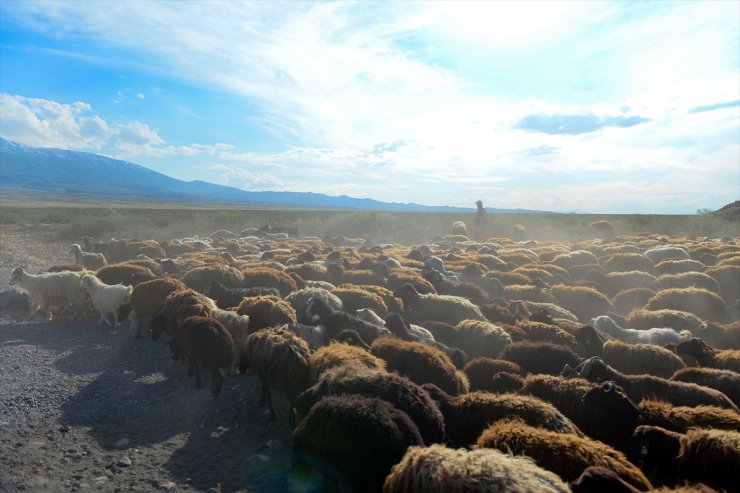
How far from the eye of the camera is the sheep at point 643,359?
841 cm

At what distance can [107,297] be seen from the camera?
40.1 feet

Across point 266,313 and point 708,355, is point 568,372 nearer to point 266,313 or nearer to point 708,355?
point 708,355

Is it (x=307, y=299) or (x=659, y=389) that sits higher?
(x=307, y=299)

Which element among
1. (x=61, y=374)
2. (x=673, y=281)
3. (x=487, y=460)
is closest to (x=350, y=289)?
(x=61, y=374)

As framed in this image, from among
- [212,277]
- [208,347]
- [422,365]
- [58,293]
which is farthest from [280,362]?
[58,293]

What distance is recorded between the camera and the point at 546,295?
47.6 ft

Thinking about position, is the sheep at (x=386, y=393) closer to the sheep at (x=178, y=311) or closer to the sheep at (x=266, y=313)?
the sheep at (x=266, y=313)

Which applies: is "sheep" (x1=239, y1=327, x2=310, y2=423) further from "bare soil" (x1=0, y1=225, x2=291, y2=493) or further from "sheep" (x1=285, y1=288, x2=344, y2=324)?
"sheep" (x1=285, y1=288, x2=344, y2=324)

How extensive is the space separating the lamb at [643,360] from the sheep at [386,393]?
5.17m

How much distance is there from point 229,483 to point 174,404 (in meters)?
2.69

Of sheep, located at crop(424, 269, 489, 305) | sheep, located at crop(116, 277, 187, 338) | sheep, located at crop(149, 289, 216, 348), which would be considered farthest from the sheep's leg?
sheep, located at crop(424, 269, 489, 305)

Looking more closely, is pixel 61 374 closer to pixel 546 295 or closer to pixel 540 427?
pixel 540 427

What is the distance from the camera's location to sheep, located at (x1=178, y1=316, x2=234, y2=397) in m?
7.98

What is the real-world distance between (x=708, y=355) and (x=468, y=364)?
15.2 ft
